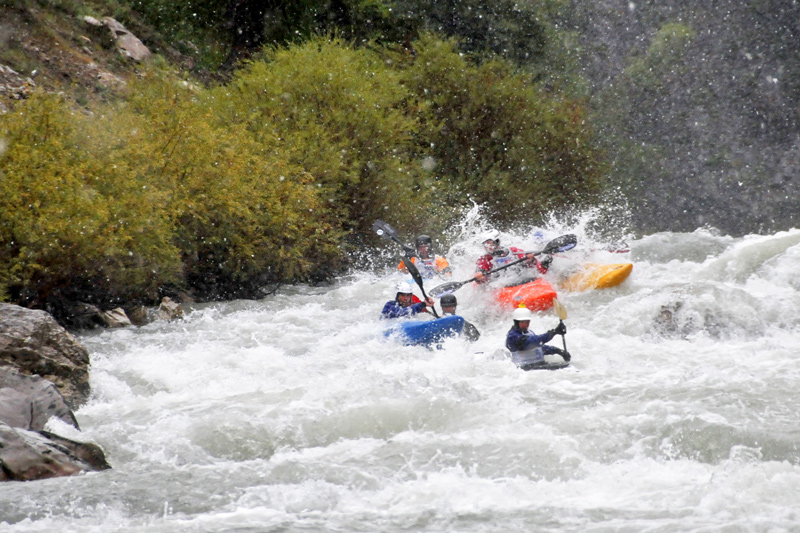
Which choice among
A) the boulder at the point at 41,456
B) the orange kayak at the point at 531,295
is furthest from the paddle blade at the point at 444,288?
the boulder at the point at 41,456

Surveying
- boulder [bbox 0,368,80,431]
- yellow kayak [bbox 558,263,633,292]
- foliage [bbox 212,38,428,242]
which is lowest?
boulder [bbox 0,368,80,431]

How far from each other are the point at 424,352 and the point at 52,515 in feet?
14.8

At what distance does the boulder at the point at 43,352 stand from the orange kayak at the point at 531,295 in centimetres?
508

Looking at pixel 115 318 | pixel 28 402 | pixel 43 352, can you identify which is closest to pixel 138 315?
pixel 115 318

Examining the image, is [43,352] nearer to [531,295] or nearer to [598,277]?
[531,295]

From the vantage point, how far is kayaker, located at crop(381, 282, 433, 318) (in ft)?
31.3

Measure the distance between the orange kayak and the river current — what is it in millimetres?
264

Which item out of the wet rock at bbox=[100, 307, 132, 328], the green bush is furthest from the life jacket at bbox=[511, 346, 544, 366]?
the green bush

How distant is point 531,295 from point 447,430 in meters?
4.78

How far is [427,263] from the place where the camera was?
12.4 metres

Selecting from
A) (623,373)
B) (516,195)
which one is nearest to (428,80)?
(516,195)

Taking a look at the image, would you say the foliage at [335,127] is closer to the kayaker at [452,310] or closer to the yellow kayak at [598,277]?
the yellow kayak at [598,277]

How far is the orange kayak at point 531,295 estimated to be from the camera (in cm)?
1060

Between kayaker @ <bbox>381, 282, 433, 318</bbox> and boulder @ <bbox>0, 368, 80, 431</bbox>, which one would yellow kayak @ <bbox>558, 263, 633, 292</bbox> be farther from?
boulder @ <bbox>0, 368, 80, 431</bbox>
